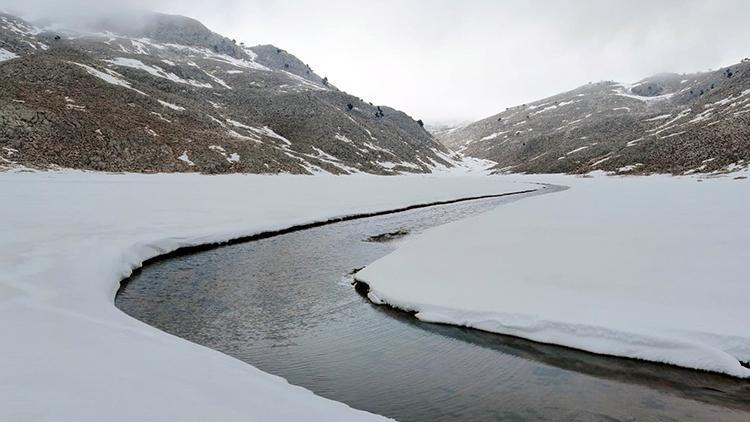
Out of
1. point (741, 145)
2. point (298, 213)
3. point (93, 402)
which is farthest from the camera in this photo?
point (741, 145)

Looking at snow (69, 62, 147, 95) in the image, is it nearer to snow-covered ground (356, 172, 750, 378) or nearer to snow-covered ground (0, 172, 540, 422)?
snow-covered ground (0, 172, 540, 422)

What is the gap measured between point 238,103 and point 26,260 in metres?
129

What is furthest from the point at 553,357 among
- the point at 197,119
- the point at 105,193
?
the point at 197,119

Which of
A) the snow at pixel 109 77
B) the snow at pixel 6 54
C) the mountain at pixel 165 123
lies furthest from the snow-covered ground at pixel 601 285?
the snow at pixel 6 54

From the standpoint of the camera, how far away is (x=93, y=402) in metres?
6.93

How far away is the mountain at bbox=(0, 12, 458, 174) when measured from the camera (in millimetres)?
61312

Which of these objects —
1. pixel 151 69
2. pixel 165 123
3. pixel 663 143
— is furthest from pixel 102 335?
pixel 151 69

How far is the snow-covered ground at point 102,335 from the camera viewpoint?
7.12 m

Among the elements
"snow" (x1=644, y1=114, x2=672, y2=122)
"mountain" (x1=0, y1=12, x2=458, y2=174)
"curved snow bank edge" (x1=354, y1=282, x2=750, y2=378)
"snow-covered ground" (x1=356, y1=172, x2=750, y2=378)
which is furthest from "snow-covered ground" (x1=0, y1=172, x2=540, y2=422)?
"snow" (x1=644, y1=114, x2=672, y2=122)

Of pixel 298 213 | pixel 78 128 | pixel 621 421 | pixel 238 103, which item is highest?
pixel 238 103

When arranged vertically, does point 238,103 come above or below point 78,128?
above

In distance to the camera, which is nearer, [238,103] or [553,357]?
[553,357]

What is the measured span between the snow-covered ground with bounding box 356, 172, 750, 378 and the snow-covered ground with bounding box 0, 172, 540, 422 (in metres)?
7.85

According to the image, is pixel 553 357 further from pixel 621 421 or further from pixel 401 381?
pixel 401 381
